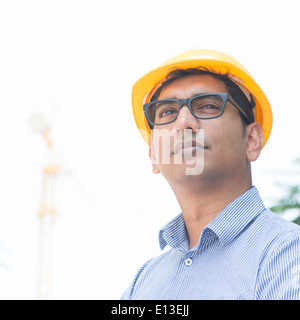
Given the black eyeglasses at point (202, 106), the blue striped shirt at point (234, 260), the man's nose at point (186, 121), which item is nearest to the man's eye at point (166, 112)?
the black eyeglasses at point (202, 106)

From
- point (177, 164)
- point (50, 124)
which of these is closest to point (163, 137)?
point (177, 164)

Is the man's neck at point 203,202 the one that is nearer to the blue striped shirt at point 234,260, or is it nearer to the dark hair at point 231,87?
the blue striped shirt at point 234,260

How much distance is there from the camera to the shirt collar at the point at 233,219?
84.6 inches

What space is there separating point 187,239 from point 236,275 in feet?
1.87

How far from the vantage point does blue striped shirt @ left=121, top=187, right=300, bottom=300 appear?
70.2 inches

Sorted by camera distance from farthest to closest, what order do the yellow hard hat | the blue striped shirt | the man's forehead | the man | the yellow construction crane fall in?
1. the yellow construction crane
2. the yellow hard hat
3. the man's forehead
4. the man
5. the blue striped shirt

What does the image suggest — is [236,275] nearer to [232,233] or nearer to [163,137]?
[232,233]

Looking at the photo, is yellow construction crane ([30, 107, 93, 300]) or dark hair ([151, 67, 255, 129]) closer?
dark hair ([151, 67, 255, 129])

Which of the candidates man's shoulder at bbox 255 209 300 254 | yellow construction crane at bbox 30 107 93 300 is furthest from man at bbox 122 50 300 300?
yellow construction crane at bbox 30 107 93 300

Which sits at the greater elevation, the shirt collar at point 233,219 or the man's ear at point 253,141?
the man's ear at point 253,141

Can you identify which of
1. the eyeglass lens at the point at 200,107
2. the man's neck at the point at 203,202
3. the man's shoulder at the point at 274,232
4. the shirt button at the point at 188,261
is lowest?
the shirt button at the point at 188,261

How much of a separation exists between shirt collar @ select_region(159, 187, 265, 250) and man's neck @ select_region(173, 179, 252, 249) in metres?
0.06

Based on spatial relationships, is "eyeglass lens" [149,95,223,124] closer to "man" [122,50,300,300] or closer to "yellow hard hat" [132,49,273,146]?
"man" [122,50,300,300]

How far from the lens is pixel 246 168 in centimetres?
243
